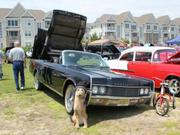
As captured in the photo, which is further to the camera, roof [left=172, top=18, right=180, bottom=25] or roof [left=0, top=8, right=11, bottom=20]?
roof [left=172, top=18, right=180, bottom=25]

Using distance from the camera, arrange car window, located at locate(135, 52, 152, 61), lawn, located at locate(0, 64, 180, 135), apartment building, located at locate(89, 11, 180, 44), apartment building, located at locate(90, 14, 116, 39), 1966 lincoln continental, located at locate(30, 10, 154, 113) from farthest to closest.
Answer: apartment building, located at locate(89, 11, 180, 44) < apartment building, located at locate(90, 14, 116, 39) < car window, located at locate(135, 52, 152, 61) < 1966 lincoln continental, located at locate(30, 10, 154, 113) < lawn, located at locate(0, 64, 180, 135)

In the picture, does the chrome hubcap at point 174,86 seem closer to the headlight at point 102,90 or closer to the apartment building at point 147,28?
the headlight at point 102,90

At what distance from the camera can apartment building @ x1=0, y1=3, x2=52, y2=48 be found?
82250 millimetres

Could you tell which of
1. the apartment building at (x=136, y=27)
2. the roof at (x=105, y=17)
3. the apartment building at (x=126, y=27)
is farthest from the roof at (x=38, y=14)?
the apartment building at (x=126, y=27)

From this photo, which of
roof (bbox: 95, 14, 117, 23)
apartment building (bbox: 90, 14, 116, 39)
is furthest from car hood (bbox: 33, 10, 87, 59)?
roof (bbox: 95, 14, 117, 23)

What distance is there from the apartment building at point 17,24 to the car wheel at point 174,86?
2882 inches

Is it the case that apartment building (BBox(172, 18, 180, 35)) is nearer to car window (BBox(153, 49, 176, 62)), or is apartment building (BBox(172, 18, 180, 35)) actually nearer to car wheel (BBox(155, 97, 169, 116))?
car window (BBox(153, 49, 176, 62))

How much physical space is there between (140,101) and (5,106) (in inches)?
141

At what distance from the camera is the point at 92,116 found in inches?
311

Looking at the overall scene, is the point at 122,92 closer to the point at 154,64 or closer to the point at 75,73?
the point at 75,73

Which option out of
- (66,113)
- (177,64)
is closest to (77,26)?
(177,64)

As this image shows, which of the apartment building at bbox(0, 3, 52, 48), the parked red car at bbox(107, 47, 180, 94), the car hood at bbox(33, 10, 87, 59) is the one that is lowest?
the parked red car at bbox(107, 47, 180, 94)

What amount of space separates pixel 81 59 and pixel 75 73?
178cm

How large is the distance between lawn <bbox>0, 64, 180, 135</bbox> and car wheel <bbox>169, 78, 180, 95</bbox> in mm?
750
